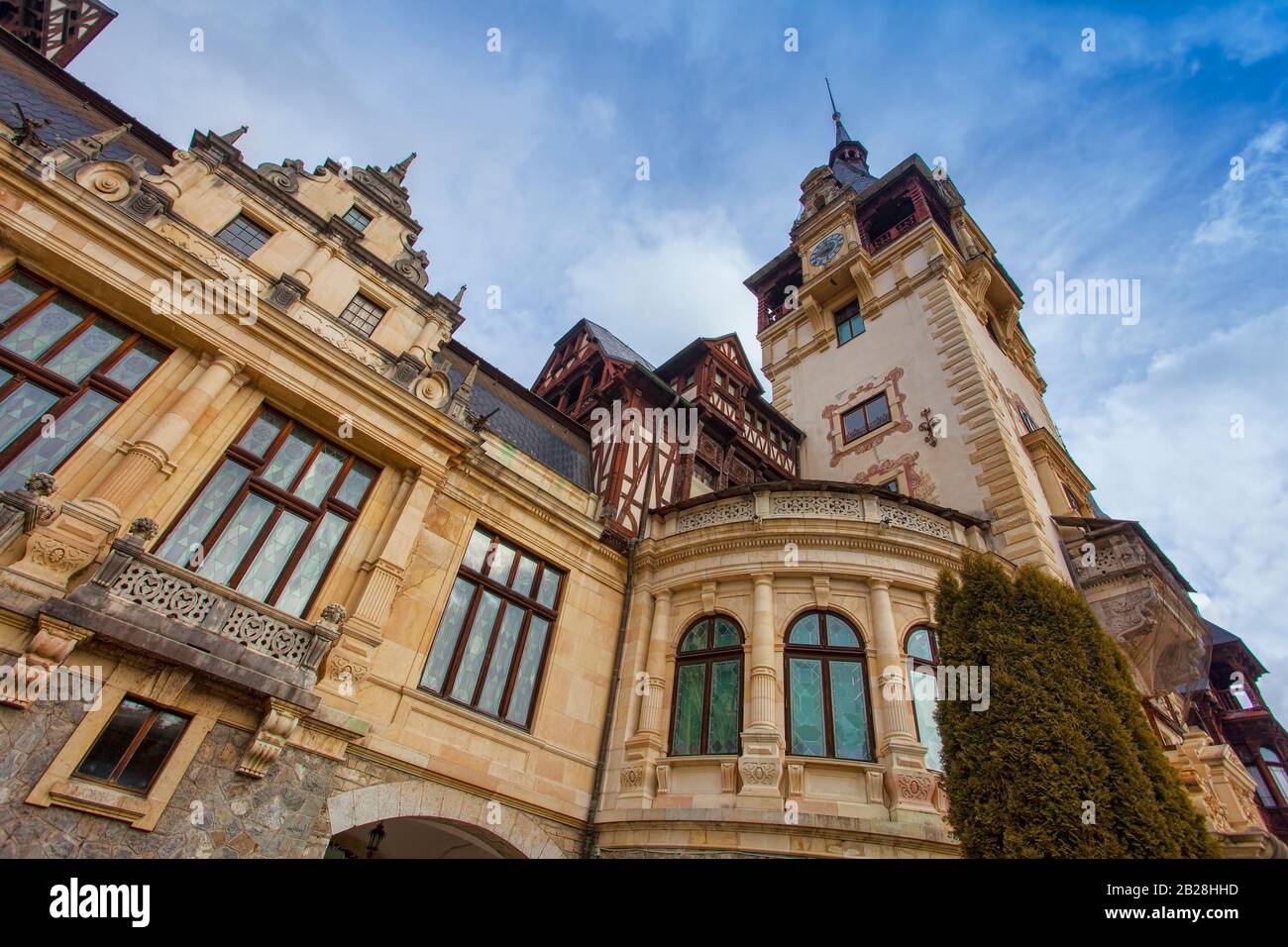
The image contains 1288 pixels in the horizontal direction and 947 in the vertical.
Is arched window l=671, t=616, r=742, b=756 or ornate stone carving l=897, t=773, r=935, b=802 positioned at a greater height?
arched window l=671, t=616, r=742, b=756

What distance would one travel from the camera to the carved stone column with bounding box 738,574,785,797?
9.99m

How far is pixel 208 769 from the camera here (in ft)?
25.1

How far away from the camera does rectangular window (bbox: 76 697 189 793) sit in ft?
23.4

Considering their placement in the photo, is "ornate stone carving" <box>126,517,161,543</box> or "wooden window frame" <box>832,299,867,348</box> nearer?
"ornate stone carving" <box>126,517,161,543</box>

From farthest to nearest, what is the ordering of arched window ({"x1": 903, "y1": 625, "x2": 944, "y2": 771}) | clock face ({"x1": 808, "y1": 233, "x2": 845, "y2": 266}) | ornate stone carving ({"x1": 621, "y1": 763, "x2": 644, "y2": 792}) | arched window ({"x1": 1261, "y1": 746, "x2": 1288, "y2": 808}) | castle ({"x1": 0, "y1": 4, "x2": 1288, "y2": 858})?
arched window ({"x1": 1261, "y1": 746, "x2": 1288, "y2": 808}) → clock face ({"x1": 808, "y1": 233, "x2": 845, "y2": 266}) → ornate stone carving ({"x1": 621, "y1": 763, "x2": 644, "y2": 792}) → arched window ({"x1": 903, "y1": 625, "x2": 944, "y2": 771}) → castle ({"x1": 0, "y1": 4, "x2": 1288, "y2": 858})

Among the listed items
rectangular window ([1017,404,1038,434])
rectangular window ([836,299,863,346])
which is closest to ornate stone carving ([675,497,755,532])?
rectangular window ([1017,404,1038,434])

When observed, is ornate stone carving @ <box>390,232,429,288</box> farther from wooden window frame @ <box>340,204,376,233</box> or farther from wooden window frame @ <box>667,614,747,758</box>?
wooden window frame @ <box>667,614,747,758</box>

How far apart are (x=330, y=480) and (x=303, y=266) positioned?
4586mm

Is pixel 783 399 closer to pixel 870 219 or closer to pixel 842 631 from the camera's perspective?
pixel 870 219

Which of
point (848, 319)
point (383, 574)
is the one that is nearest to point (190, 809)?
point (383, 574)

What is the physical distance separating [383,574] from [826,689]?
7.96 metres

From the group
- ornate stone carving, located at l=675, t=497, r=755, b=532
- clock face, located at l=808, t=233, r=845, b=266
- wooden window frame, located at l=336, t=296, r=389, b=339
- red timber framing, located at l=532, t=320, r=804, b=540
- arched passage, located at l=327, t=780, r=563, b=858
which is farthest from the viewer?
clock face, located at l=808, t=233, r=845, b=266

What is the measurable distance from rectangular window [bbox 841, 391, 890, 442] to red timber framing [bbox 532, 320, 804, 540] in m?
1.91

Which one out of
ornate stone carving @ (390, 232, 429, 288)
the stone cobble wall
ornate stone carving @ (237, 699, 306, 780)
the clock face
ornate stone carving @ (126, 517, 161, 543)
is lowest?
the stone cobble wall
